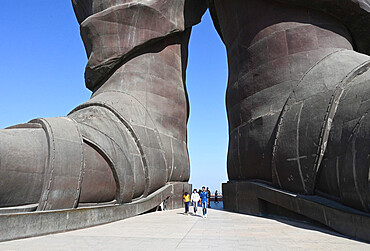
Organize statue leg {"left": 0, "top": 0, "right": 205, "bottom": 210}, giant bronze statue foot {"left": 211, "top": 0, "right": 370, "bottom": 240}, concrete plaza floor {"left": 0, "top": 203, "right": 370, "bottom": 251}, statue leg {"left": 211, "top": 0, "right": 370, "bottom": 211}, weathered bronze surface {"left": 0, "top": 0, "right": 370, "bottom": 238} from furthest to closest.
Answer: statue leg {"left": 0, "top": 0, "right": 205, "bottom": 210}, weathered bronze surface {"left": 0, "top": 0, "right": 370, "bottom": 238}, statue leg {"left": 211, "top": 0, "right": 370, "bottom": 211}, giant bronze statue foot {"left": 211, "top": 0, "right": 370, "bottom": 240}, concrete plaza floor {"left": 0, "top": 203, "right": 370, "bottom": 251}

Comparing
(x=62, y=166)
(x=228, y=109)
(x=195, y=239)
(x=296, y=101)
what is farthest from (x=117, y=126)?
(x=296, y=101)

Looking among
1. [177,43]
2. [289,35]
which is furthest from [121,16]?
[289,35]

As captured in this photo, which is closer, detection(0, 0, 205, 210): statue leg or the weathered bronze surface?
the weathered bronze surface

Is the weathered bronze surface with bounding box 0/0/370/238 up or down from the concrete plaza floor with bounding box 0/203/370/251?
up

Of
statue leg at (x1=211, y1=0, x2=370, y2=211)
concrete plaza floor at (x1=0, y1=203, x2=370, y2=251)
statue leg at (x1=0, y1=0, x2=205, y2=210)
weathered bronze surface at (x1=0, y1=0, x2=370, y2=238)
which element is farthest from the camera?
statue leg at (x1=0, y1=0, x2=205, y2=210)

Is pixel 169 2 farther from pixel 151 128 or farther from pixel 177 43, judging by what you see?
pixel 151 128

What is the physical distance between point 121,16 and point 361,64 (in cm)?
844

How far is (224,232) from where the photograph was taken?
6438 millimetres

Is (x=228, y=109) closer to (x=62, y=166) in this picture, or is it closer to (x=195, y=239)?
(x=62, y=166)

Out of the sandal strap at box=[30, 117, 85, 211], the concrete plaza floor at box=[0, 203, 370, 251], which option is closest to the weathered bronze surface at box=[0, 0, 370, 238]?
the sandal strap at box=[30, 117, 85, 211]

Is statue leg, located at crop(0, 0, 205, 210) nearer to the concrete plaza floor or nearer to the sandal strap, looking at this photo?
the sandal strap

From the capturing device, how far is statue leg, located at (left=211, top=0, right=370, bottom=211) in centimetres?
643

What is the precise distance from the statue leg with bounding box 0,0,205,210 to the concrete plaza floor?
124cm

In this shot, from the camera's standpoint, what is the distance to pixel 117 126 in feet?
32.0
